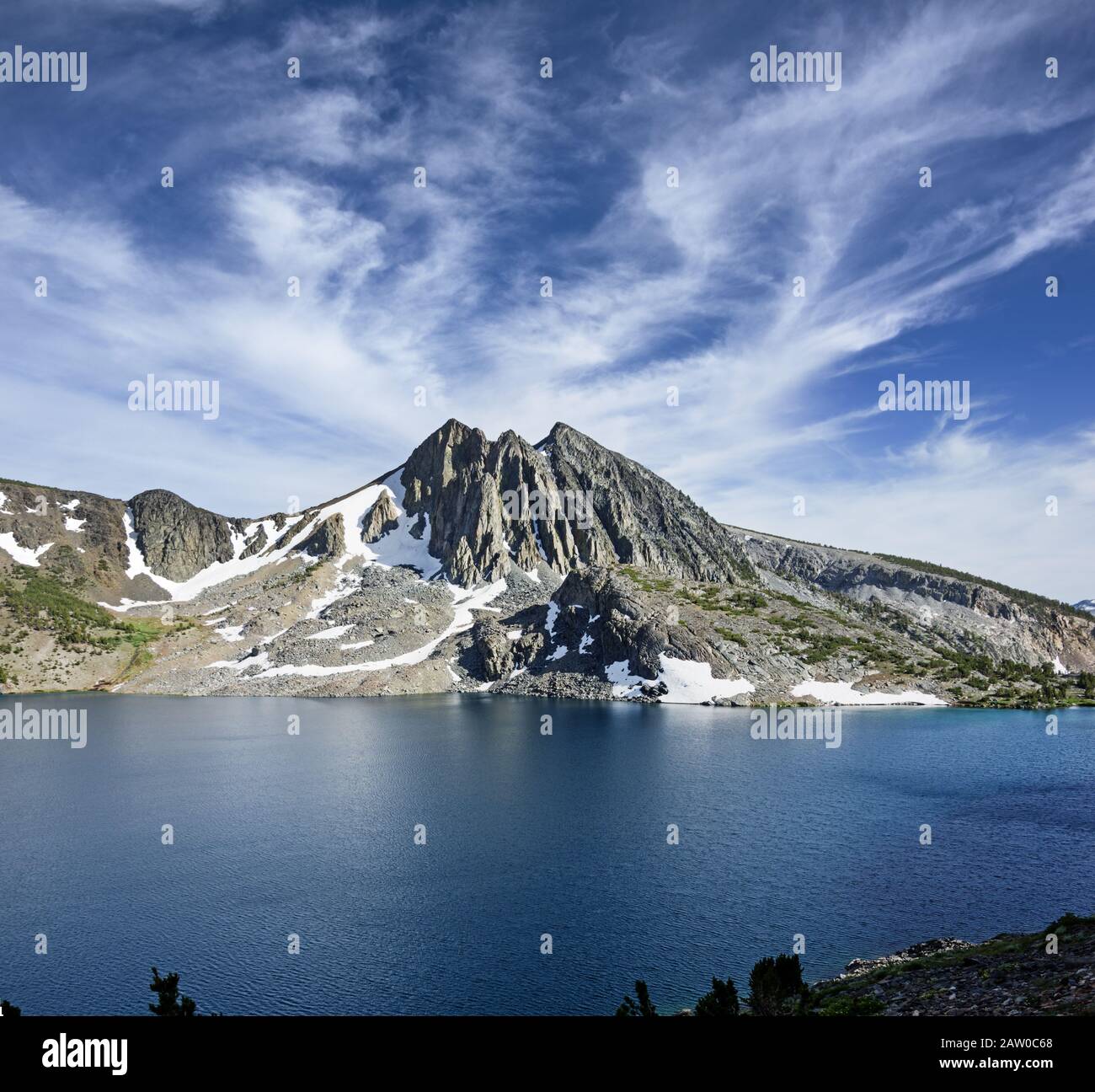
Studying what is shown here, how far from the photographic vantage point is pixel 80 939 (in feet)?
130

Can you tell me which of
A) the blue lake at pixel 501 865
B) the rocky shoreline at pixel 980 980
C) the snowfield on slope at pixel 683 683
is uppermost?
the snowfield on slope at pixel 683 683

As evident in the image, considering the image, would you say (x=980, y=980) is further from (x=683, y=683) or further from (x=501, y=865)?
(x=683, y=683)

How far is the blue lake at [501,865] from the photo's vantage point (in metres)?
35.6

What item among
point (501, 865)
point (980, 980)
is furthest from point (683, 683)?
point (980, 980)

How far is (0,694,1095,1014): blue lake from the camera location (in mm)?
35625

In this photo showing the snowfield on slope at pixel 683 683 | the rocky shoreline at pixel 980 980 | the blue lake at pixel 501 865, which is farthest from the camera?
the snowfield on slope at pixel 683 683

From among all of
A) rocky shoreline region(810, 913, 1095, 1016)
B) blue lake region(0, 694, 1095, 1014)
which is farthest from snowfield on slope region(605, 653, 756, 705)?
rocky shoreline region(810, 913, 1095, 1016)

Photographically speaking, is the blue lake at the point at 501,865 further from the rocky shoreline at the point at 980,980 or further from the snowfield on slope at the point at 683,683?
the snowfield on slope at the point at 683,683

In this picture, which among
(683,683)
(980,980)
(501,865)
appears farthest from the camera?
(683,683)

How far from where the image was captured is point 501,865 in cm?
5128

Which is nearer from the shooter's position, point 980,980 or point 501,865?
point 980,980

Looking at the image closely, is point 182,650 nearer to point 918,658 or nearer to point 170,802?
point 170,802

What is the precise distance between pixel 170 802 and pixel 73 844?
1243 cm

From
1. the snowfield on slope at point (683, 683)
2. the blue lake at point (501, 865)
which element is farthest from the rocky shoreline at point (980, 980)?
the snowfield on slope at point (683, 683)
